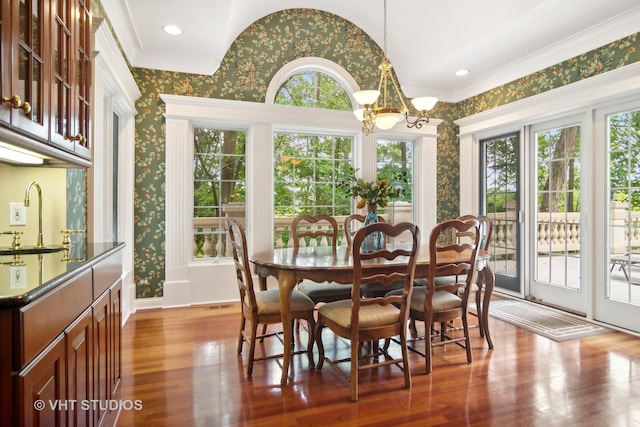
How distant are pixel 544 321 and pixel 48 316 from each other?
3.99 m

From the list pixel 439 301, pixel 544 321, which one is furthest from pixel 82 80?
pixel 544 321

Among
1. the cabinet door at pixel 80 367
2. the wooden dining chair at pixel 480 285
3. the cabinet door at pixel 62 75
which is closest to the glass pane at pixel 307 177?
the wooden dining chair at pixel 480 285

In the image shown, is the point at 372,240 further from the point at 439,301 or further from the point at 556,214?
the point at 556,214

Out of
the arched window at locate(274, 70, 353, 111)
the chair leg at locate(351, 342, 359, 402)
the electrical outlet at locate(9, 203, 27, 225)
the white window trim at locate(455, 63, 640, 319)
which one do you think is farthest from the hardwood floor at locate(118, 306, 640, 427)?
the arched window at locate(274, 70, 353, 111)

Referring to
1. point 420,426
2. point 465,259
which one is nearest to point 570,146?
point 465,259

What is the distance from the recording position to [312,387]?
2330mm

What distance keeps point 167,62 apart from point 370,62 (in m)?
2.50

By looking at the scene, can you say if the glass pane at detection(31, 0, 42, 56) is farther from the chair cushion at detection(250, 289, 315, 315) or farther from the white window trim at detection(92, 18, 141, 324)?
the chair cushion at detection(250, 289, 315, 315)

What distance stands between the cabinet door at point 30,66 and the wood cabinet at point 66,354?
584mm

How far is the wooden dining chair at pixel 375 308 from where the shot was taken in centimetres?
217

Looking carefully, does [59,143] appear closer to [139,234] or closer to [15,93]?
[15,93]

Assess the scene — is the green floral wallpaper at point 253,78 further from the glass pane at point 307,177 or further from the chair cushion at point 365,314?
the chair cushion at point 365,314

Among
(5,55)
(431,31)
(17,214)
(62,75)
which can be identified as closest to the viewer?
(5,55)

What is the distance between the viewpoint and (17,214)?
6.21ft
